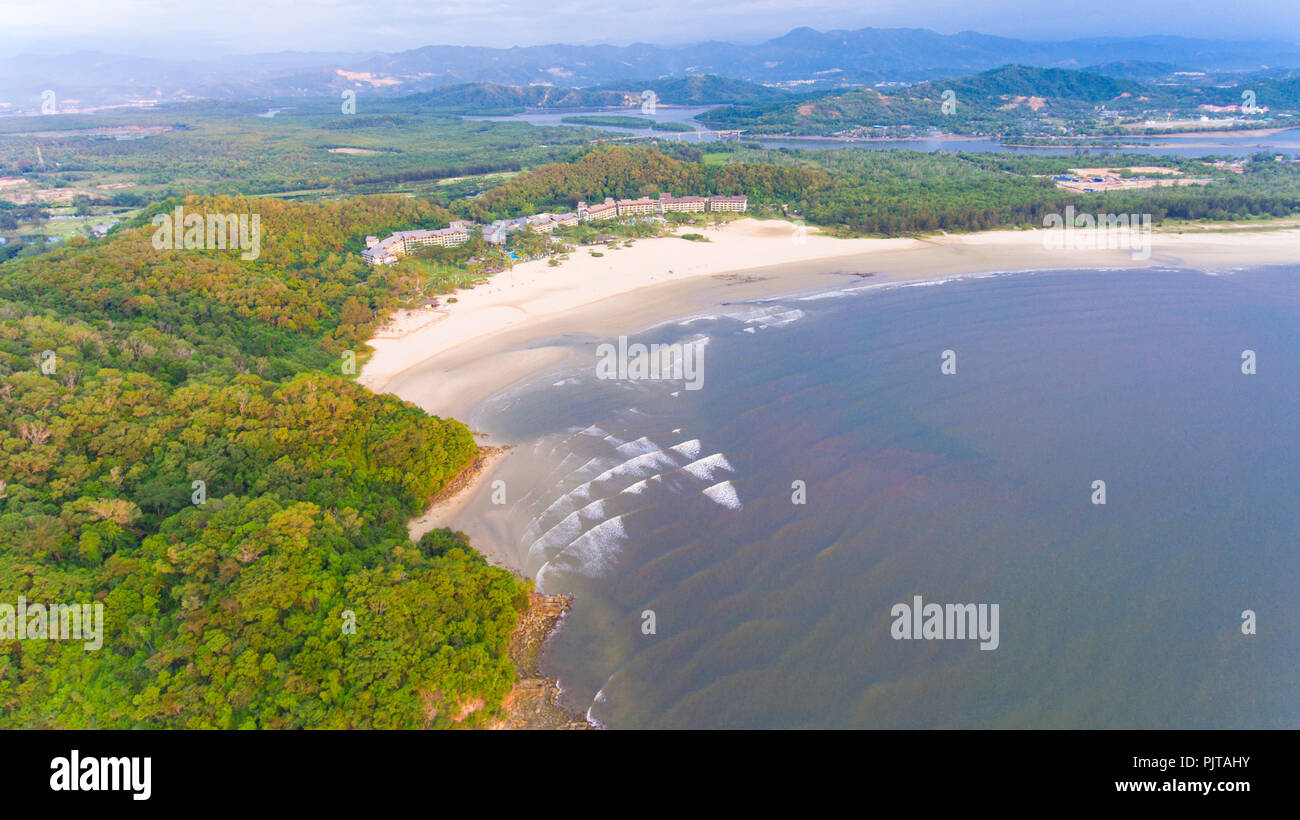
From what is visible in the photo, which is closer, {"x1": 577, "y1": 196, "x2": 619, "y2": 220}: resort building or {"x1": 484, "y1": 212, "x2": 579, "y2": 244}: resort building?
{"x1": 484, "y1": 212, "x2": 579, "y2": 244}: resort building

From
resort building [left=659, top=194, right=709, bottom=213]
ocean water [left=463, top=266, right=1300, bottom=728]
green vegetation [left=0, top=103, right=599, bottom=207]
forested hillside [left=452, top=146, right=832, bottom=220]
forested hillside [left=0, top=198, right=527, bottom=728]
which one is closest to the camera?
forested hillside [left=0, top=198, right=527, bottom=728]

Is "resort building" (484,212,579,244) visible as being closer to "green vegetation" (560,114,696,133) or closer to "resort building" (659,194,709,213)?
"resort building" (659,194,709,213)

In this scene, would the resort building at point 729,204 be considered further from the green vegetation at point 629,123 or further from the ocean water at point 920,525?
the green vegetation at point 629,123

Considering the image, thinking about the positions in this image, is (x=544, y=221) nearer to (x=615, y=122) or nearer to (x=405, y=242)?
(x=405, y=242)

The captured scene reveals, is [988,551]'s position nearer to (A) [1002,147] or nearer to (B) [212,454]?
(B) [212,454]

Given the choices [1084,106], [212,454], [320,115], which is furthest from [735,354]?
[320,115]

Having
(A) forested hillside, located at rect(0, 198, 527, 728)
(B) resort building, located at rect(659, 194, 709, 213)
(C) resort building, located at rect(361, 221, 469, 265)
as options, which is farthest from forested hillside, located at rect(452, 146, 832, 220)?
(A) forested hillside, located at rect(0, 198, 527, 728)

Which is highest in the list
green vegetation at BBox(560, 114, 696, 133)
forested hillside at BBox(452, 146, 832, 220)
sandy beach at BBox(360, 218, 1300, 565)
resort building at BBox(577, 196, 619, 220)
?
green vegetation at BBox(560, 114, 696, 133)

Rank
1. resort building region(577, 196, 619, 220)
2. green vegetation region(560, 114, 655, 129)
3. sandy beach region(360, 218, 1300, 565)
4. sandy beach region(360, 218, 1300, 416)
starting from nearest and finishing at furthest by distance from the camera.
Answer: sandy beach region(360, 218, 1300, 565) → sandy beach region(360, 218, 1300, 416) → resort building region(577, 196, 619, 220) → green vegetation region(560, 114, 655, 129)
